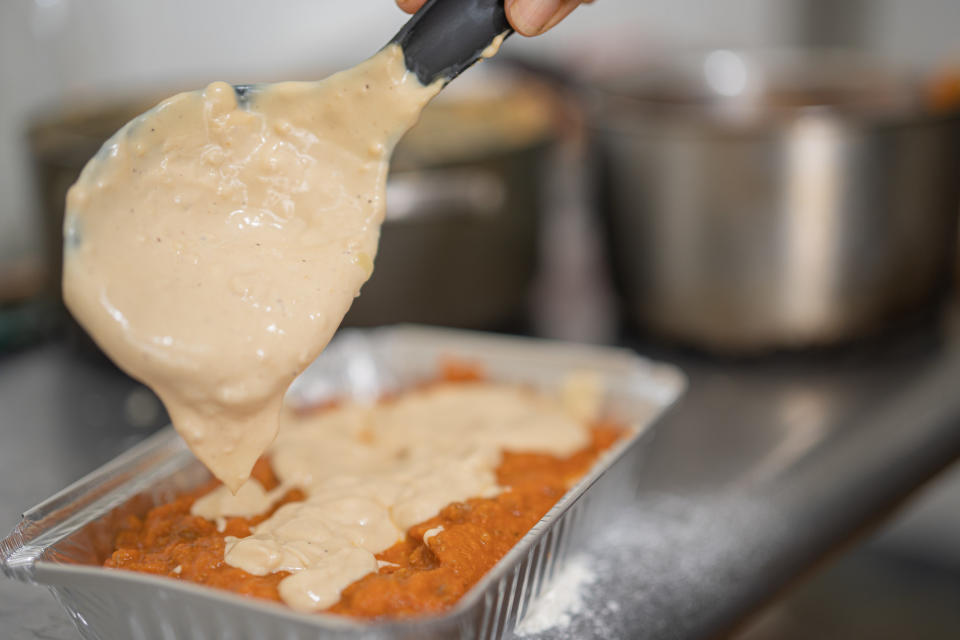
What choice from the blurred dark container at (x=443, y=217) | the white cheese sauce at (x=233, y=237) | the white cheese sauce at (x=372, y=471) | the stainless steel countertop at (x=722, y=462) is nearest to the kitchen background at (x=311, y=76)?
the blurred dark container at (x=443, y=217)

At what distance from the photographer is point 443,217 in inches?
55.5

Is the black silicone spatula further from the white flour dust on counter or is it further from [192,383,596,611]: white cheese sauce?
the white flour dust on counter

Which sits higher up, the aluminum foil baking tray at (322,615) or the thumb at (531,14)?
the thumb at (531,14)

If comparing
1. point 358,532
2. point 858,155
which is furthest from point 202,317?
point 858,155

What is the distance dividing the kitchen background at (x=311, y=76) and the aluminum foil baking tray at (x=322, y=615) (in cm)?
15

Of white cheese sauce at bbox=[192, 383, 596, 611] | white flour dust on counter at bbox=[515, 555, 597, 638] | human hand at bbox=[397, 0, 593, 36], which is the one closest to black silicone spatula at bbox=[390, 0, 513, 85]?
human hand at bbox=[397, 0, 593, 36]

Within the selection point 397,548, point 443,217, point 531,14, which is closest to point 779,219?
point 443,217

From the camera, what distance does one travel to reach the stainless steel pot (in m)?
1.38

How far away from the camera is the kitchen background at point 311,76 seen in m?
1.67

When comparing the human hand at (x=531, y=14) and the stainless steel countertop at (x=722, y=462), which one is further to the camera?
the stainless steel countertop at (x=722, y=462)

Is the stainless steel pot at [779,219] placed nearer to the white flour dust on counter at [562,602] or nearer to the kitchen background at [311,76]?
the kitchen background at [311,76]

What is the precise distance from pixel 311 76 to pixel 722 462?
1.11 metres

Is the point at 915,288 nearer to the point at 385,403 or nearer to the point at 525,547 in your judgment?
the point at 385,403

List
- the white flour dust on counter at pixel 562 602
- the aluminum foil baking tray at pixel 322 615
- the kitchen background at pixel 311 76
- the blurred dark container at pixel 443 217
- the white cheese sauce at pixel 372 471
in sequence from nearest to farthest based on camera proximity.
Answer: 1. the aluminum foil baking tray at pixel 322 615
2. the white cheese sauce at pixel 372 471
3. the white flour dust on counter at pixel 562 602
4. the blurred dark container at pixel 443 217
5. the kitchen background at pixel 311 76
